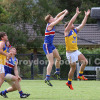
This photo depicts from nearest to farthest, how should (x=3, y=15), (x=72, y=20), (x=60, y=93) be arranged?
(x=72, y=20) < (x=60, y=93) < (x=3, y=15)

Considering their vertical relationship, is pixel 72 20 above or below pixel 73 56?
above

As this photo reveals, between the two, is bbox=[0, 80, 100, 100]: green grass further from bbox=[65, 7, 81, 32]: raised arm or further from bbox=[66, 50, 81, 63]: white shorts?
bbox=[65, 7, 81, 32]: raised arm

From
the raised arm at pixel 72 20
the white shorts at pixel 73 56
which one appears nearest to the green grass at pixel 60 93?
the white shorts at pixel 73 56

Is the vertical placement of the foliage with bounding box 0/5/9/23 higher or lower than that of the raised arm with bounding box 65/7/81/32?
higher

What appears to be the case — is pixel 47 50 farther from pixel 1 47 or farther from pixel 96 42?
pixel 96 42

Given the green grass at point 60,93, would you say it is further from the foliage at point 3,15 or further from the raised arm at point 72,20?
the foliage at point 3,15

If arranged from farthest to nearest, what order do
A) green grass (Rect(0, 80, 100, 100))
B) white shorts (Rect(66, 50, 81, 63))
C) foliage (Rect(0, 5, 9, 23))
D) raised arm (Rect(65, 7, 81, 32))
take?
foliage (Rect(0, 5, 9, 23)) → white shorts (Rect(66, 50, 81, 63)) → raised arm (Rect(65, 7, 81, 32)) → green grass (Rect(0, 80, 100, 100))

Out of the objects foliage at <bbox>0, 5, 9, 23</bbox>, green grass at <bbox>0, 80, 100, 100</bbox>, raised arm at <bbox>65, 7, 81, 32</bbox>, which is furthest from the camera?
foliage at <bbox>0, 5, 9, 23</bbox>

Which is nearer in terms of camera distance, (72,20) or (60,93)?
(72,20)

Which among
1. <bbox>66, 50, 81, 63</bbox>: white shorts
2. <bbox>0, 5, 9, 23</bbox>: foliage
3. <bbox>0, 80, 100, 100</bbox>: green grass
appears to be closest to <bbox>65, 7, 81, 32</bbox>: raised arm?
<bbox>66, 50, 81, 63</bbox>: white shorts

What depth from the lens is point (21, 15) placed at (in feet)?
81.5

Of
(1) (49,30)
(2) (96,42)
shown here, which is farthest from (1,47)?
(2) (96,42)

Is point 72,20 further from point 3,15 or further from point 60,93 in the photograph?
point 3,15

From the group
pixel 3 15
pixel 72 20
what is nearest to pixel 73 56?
pixel 72 20
